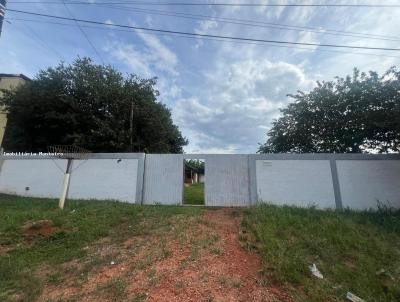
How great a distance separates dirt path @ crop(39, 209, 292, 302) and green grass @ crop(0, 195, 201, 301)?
238 mm

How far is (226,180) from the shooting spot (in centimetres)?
1070

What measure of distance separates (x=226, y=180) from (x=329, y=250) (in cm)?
511

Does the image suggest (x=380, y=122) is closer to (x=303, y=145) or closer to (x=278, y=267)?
(x=303, y=145)

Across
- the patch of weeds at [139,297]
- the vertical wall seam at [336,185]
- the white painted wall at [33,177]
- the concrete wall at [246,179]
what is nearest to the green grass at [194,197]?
the concrete wall at [246,179]

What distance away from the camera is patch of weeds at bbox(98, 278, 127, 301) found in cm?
427

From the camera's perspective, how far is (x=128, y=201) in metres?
10.8

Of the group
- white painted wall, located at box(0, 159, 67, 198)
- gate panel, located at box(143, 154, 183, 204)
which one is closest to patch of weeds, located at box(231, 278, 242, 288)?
gate panel, located at box(143, 154, 183, 204)

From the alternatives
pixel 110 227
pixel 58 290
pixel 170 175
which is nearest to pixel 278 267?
pixel 58 290

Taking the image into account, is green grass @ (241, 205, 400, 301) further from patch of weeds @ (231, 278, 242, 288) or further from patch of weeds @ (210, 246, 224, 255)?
patch of weeds @ (210, 246, 224, 255)

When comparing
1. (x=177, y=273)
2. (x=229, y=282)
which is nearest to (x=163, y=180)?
(x=177, y=273)

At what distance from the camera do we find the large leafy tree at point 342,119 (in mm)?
11788

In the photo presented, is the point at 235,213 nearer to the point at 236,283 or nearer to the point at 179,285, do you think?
the point at 236,283

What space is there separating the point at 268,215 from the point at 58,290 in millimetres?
5570

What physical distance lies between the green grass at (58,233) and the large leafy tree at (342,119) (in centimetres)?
878
